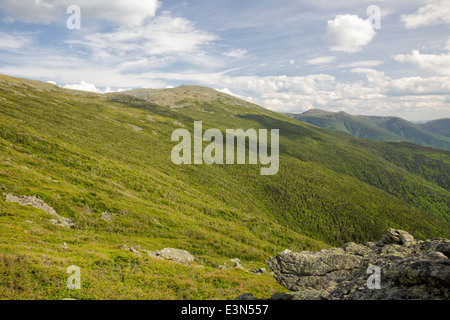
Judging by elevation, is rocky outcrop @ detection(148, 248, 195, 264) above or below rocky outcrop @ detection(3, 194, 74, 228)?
below

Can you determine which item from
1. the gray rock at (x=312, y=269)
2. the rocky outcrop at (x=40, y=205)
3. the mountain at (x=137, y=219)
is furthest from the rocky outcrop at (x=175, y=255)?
the rocky outcrop at (x=40, y=205)

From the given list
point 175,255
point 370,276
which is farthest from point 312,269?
point 175,255

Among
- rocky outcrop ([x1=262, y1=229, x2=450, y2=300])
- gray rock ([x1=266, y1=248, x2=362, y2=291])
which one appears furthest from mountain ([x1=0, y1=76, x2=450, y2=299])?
rocky outcrop ([x1=262, y1=229, x2=450, y2=300])

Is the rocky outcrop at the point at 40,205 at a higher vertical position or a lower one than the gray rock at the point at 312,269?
higher

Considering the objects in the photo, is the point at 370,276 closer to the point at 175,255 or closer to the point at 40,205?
the point at 175,255

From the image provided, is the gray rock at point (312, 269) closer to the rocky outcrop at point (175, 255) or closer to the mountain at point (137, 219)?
the mountain at point (137, 219)

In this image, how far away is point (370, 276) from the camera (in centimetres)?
1828

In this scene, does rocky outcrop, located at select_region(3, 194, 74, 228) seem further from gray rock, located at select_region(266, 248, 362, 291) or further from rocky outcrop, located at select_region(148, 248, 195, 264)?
gray rock, located at select_region(266, 248, 362, 291)

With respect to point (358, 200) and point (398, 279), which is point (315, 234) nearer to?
point (358, 200)

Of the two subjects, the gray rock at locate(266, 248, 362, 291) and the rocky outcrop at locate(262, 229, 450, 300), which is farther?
the gray rock at locate(266, 248, 362, 291)

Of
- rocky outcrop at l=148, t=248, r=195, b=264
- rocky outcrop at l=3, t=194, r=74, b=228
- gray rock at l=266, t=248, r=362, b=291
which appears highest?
rocky outcrop at l=3, t=194, r=74, b=228

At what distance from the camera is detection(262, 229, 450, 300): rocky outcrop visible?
1328cm

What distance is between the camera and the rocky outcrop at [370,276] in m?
13.3

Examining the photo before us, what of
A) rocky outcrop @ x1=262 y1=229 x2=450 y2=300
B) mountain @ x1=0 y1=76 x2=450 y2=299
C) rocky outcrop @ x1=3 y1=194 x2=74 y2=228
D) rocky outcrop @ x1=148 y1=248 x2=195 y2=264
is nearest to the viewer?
rocky outcrop @ x1=262 y1=229 x2=450 y2=300
